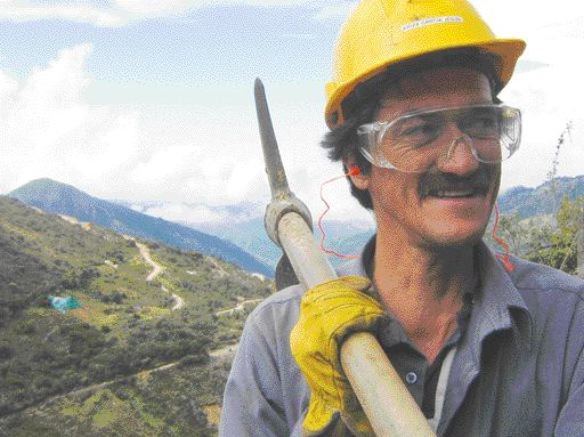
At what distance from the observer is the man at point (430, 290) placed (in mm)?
2523

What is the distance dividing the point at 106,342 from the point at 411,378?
49.1 m

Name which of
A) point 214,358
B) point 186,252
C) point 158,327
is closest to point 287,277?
point 214,358

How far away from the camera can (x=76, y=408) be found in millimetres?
39969

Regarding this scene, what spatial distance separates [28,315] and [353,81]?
5303 centimetres

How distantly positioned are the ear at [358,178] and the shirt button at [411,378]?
3.00ft

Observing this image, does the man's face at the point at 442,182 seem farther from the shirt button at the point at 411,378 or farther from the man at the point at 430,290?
the shirt button at the point at 411,378

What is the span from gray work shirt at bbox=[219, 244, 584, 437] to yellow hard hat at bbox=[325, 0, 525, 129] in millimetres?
827

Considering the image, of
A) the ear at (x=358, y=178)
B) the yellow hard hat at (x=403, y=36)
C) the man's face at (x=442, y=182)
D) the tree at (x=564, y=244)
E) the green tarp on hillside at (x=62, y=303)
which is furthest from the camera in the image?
the green tarp on hillside at (x=62, y=303)

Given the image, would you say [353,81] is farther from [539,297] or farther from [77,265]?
[77,265]

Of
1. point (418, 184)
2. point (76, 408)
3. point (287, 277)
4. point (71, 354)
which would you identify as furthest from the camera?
point (71, 354)

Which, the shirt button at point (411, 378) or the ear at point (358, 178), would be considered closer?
the shirt button at point (411, 378)

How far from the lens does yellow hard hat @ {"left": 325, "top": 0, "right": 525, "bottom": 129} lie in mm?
2809

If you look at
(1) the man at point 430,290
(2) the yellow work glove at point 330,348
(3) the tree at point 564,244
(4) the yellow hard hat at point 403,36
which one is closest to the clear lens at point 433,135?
(1) the man at point 430,290

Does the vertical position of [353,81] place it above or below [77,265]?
above
